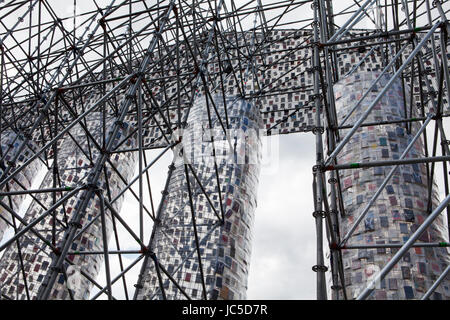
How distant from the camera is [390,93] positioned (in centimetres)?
970

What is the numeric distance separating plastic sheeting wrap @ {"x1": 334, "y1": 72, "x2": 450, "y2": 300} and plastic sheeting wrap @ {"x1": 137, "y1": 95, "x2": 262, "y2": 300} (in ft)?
8.19

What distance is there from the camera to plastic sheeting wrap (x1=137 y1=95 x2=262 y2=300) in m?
9.28

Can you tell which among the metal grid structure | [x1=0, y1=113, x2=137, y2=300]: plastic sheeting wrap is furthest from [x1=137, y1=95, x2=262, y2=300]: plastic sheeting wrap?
[x1=0, y1=113, x2=137, y2=300]: plastic sheeting wrap

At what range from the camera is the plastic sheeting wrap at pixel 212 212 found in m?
9.28

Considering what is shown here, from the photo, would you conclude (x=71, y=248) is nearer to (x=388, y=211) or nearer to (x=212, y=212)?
(x=212, y=212)

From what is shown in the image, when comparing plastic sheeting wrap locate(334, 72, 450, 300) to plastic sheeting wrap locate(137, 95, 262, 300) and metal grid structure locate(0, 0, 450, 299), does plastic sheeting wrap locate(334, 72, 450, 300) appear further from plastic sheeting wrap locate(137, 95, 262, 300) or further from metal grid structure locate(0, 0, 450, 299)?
plastic sheeting wrap locate(137, 95, 262, 300)

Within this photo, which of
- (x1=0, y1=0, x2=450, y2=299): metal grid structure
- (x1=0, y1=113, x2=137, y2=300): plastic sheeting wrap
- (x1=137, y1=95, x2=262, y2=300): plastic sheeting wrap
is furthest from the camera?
(x1=0, y1=113, x2=137, y2=300): plastic sheeting wrap

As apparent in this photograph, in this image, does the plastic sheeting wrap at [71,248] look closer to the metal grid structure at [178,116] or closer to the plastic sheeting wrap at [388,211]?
the metal grid structure at [178,116]

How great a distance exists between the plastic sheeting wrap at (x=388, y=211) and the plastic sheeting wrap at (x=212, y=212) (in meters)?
2.50

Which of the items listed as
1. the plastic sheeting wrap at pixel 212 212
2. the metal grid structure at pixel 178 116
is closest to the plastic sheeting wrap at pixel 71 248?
the metal grid structure at pixel 178 116

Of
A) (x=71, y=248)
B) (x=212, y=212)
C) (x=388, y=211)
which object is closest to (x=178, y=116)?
(x=212, y=212)

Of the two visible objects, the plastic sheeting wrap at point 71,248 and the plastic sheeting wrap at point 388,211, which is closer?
the plastic sheeting wrap at point 388,211
